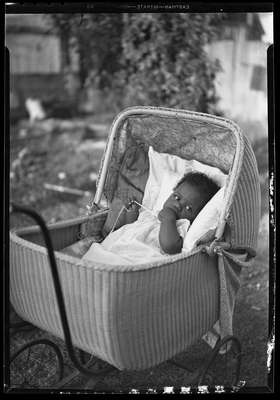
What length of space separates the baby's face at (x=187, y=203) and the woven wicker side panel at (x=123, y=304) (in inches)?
11.4

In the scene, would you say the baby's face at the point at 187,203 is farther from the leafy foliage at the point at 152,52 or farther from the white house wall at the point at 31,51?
the white house wall at the point at 31,51

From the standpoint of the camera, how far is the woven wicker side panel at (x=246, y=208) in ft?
6.51

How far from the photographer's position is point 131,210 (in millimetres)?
2436

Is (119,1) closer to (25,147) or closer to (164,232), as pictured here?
(164,232)

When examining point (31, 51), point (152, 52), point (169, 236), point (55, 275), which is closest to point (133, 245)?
point (169, 236)

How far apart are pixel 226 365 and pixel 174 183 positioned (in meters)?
0.84

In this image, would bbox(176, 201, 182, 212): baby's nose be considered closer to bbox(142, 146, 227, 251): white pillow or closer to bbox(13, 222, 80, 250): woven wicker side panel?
bbox(142, 146, 227, 251): white pillow

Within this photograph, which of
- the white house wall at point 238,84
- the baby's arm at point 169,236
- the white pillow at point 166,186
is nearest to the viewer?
the baby's arm at point 169,236

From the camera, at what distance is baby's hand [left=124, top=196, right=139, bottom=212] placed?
2.43 metres

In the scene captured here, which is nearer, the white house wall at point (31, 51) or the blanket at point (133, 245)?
the blanket at point (133, 245)

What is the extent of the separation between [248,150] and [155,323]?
0.78m

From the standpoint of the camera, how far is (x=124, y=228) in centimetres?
234

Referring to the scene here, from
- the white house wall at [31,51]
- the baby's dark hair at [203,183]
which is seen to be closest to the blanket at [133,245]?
the baby's dark hair at [203,183]
